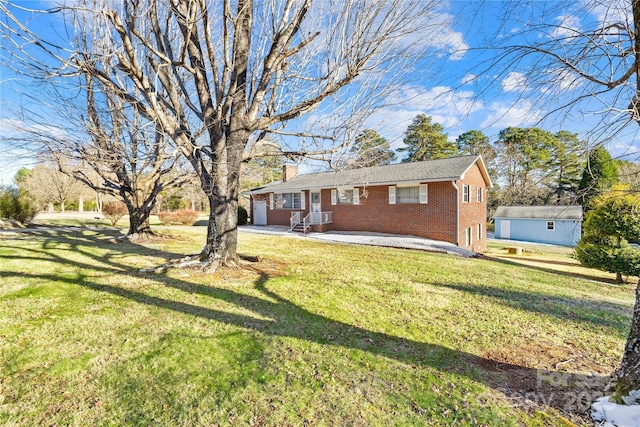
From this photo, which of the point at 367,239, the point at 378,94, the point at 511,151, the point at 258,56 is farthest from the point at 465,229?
the point at 511,151

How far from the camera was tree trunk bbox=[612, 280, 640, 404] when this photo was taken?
2367 millimetres

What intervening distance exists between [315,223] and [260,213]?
642 centimetres

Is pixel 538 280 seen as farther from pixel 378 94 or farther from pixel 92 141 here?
pixel 92 141

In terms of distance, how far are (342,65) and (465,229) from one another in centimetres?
1184

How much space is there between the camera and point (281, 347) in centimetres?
343

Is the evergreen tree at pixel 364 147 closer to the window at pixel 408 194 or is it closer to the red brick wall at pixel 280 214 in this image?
the window at pixel 408 194

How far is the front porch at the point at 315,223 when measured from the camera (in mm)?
17969

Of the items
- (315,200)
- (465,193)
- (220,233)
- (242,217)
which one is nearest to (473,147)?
(465,193)

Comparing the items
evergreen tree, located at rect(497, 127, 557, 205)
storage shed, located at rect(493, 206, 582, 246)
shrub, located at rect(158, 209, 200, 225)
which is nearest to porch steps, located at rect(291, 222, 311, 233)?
shrub, located at rect(158, 209, 200, 225)

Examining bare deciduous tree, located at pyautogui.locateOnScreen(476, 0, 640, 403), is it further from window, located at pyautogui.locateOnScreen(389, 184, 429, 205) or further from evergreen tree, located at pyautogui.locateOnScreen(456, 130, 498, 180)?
evergreen tree, located at pyautogui.locateOnScreen(456, 130, 498, 180)

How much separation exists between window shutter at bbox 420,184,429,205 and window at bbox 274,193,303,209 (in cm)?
816

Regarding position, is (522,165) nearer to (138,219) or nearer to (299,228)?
(299,228)

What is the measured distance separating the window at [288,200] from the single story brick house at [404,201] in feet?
0.23

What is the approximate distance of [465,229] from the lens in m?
14.6
